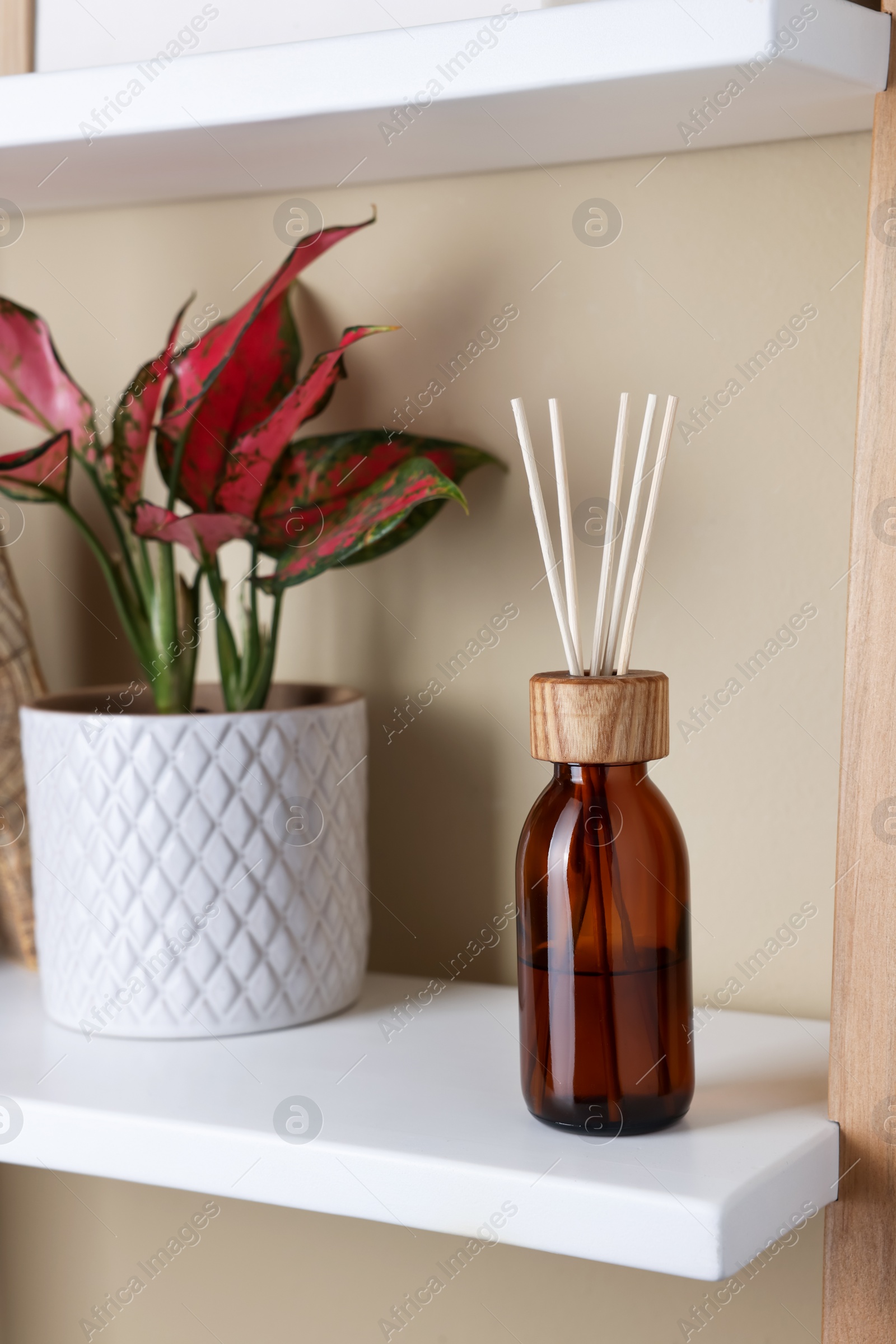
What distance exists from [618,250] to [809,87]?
0.15 m

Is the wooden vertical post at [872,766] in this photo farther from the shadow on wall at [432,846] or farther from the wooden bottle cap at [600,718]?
the shadow on wall at [432,846]

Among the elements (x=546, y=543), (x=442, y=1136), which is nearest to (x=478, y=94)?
(x=546, y=543)

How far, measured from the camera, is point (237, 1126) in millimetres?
468

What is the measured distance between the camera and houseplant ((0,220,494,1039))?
56cm

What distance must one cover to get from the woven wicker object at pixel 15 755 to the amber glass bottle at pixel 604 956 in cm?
33

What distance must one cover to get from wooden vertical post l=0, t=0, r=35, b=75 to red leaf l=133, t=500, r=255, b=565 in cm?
20

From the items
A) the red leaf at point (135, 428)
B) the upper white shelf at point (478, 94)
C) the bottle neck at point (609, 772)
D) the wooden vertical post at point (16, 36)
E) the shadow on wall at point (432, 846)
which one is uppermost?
the wooden vertical post at point (16, 36)

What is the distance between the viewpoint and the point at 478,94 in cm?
43

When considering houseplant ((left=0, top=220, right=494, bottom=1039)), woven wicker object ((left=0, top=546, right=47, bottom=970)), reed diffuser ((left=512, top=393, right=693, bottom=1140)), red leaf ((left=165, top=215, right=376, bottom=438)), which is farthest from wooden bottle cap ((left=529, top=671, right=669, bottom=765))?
woven wicker object ((left=0, top=546, right=47, bottom=970))

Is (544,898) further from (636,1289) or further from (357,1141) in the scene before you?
(636,1289)

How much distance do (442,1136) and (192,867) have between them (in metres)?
0.17

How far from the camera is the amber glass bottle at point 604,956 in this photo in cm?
45

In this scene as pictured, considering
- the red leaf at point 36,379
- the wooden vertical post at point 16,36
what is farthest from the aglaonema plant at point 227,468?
the wooden vertical post at point 16,36

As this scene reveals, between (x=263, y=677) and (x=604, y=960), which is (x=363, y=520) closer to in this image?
(x=263, y=677)
